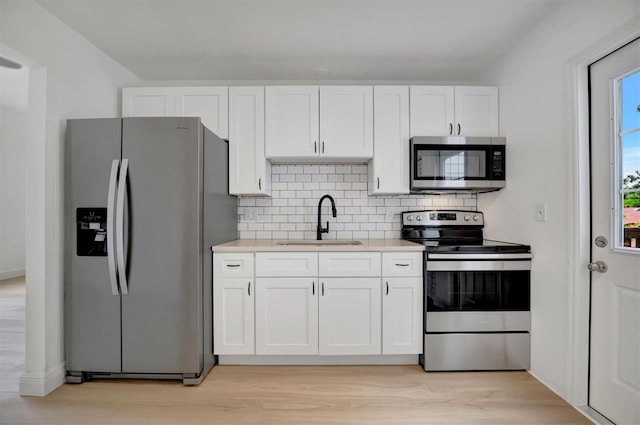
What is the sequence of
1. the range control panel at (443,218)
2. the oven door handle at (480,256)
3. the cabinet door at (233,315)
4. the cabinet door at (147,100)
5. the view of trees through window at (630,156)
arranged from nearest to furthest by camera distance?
the view of trees through window at (630,156) → the oven door handle at (480,256) → the cabinet door at (233,315) → the cabinet door at (147,100) → the range control panel at (443,218)

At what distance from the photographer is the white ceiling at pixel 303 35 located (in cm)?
207

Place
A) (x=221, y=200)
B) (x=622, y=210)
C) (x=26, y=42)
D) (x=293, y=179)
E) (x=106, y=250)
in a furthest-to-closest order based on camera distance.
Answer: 1. (x=293, y=179)
2. (x=221, y=200)
3. (x=106, y=250)
4. (x=26, y=42)
5. (x=622, y=210)

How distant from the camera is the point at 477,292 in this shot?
2.42m

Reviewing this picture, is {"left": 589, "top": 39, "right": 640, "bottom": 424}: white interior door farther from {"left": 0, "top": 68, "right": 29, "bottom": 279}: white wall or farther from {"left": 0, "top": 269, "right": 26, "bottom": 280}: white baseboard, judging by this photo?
{"left": 0, "top": 269, "right": 26, "bottom": 280}: white baseboard

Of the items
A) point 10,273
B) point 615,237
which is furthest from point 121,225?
point 10,273

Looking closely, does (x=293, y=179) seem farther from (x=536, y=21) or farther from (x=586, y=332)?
(x=586, y=332)

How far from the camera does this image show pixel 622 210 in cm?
172

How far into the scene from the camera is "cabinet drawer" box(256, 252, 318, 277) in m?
2.49

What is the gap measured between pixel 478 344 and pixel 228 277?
75.6 inches

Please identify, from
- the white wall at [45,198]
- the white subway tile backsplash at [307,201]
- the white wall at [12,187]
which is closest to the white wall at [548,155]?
the white subway tile backsplash at [307,201]

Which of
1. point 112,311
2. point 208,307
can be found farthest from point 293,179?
point 112,311

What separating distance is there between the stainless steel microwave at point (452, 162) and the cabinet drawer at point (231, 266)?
1.50m

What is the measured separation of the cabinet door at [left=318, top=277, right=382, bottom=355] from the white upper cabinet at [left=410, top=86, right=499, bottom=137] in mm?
1385

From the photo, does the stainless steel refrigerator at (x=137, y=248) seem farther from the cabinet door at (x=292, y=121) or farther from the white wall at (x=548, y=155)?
the white wall at (x=548, y=155)
